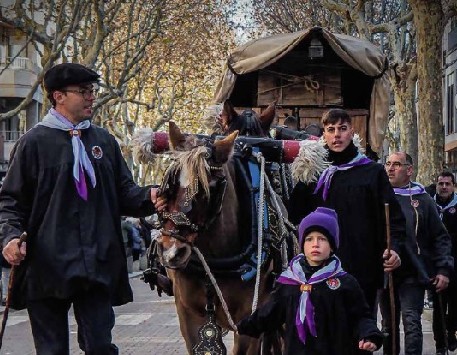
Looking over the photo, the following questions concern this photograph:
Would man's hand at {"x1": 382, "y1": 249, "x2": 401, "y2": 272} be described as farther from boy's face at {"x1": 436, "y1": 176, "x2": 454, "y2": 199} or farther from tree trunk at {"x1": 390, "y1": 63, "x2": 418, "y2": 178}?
tree trunk at {"x1": 390, "y1": 63, "x2": 418, "y2": 178}

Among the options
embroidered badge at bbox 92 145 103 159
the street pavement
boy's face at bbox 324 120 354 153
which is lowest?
the street pavement

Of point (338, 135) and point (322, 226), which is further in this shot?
point (338, 135)

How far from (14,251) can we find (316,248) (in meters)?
1.69

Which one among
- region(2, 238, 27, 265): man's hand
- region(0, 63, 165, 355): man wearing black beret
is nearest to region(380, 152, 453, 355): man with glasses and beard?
region(0, 63, 165, 355): man wearing black beret

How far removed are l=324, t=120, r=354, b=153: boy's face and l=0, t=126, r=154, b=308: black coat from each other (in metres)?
1.91

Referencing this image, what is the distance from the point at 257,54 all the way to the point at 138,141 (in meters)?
5.78

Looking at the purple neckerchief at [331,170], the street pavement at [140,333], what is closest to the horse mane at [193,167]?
the purple neckerchief at [331,170]

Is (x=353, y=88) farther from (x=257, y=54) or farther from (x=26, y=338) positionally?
(x=26, y=338)

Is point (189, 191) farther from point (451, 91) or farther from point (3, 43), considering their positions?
point (3, 43)

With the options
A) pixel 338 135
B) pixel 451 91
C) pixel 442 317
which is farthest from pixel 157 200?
pixel 451 91

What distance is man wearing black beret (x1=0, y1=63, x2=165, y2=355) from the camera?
690cm

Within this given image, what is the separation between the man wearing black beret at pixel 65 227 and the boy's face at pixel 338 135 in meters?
1.88

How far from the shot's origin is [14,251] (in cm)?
675

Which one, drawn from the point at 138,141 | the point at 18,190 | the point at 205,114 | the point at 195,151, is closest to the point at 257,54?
the point at 205,114
